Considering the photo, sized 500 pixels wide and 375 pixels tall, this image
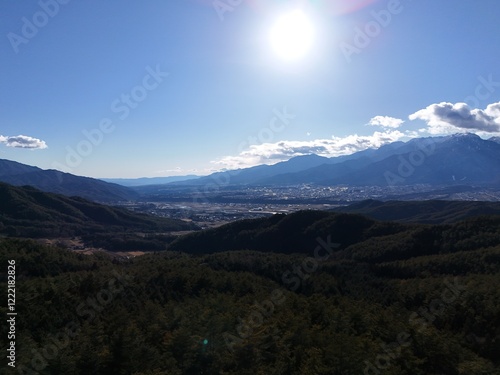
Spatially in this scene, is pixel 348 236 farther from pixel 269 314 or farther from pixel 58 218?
pixel 58 218

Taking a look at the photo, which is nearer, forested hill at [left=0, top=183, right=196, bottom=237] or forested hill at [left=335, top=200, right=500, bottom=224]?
forested hill at [left=0, top=183, right=196, bottom=237]

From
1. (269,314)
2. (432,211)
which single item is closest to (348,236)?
(269,314)

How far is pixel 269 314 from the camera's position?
37062mm

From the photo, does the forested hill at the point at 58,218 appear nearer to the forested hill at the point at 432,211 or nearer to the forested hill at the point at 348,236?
the forested hill at the point at 348,236

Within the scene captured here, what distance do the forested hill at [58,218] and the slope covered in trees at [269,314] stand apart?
92.8m

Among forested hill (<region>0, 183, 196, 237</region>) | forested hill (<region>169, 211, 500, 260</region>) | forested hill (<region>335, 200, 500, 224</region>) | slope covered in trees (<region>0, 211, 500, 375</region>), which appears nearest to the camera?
slope covered in trees (<region>0, 211, 500, 375</region>)

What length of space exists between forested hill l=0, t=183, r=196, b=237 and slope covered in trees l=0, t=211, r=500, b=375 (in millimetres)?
92781

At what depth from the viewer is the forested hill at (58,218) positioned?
139m

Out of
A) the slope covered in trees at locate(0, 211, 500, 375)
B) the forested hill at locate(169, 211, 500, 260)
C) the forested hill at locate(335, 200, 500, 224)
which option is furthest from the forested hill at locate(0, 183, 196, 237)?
the forested hill at locate(335, 200, 500, 224)

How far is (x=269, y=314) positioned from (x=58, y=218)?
14838cm

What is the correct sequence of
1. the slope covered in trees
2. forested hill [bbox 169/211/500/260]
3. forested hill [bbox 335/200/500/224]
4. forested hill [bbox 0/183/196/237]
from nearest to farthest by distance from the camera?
the slope covered in trees
forested hill [bbox 169/211/500/260]
forested hill [bbox 0/183/196/237]
forested hill [bbox 335/200/500/224]

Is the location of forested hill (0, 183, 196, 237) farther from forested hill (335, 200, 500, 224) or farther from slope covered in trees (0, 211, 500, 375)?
forested hill (335, 200, 500, 224)

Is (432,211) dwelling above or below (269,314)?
below

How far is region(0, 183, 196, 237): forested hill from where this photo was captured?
139000 millimetres
